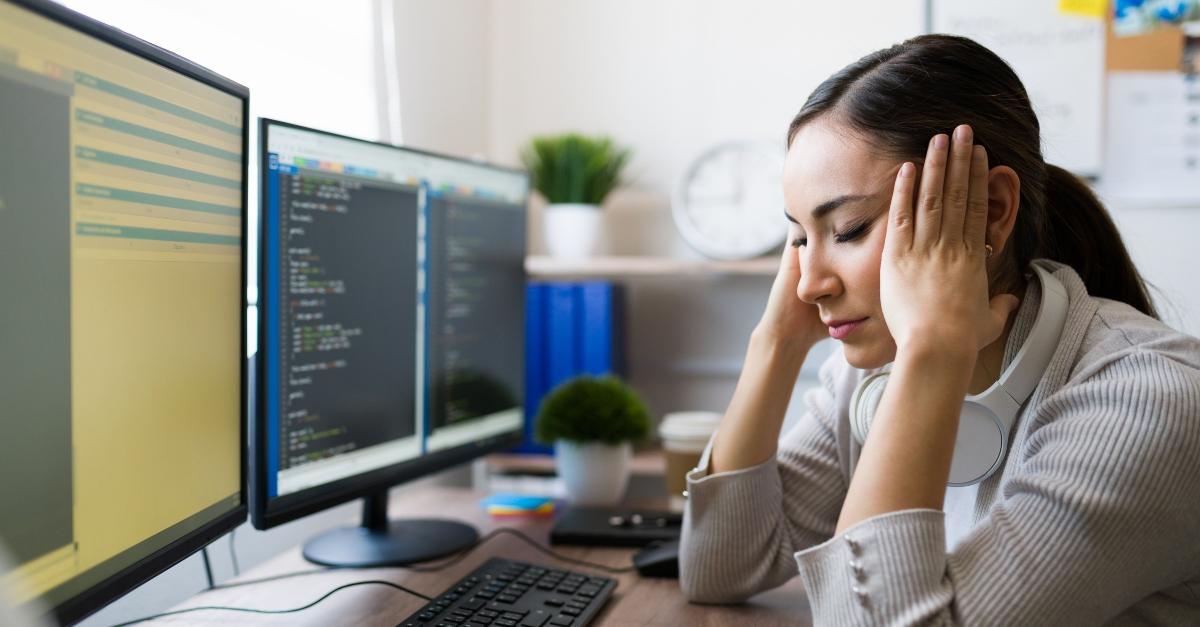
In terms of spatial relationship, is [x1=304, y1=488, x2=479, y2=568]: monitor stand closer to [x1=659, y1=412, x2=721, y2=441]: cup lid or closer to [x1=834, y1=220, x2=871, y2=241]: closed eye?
[x1=659, y1=412, x2=721, y2=441]: cup lid

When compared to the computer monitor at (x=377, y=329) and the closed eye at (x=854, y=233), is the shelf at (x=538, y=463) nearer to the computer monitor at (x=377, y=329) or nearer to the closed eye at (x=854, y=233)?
→ the computer monitor at (x=377, y=329)

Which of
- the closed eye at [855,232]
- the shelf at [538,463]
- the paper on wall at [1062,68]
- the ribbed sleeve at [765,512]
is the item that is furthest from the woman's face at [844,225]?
the paper on wall at [1062,68]

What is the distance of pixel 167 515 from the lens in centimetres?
77

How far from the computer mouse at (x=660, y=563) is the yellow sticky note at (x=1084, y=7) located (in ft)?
4.62

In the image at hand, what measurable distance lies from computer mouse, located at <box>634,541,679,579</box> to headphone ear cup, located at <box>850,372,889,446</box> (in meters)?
0.26

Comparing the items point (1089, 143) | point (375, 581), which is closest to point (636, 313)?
point (1089, 143)

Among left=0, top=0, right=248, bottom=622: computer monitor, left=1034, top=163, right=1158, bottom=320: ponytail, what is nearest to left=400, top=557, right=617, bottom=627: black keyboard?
left=0, top=0, right=248, bottom=622: computer monitor

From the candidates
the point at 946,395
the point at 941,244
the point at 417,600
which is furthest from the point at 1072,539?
the point at 417,600

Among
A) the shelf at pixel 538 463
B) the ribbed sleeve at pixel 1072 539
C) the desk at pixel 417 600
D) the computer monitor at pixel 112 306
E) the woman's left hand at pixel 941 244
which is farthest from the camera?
the shelf at pixel 538 463

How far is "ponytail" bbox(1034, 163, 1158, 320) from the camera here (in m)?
1.04

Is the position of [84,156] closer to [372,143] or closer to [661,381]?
[372,143]

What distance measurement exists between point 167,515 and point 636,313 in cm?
141

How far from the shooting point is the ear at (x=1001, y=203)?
901mm

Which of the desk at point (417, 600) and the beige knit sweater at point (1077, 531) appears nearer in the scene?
the beige knit sweater at point (1077, 531)
